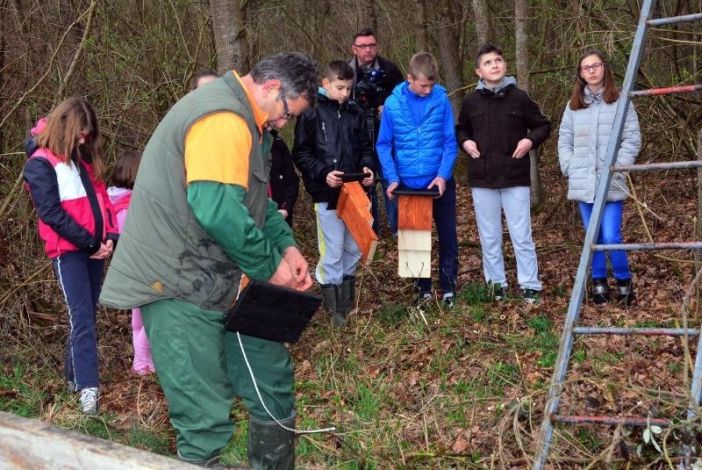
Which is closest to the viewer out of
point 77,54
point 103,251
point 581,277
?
point 581,277

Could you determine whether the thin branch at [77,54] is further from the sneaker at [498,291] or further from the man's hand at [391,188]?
the sneaker at [498,291]

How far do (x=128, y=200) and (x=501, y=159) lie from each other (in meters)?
2.87

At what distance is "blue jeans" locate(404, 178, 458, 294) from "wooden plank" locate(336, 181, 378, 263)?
0.72m

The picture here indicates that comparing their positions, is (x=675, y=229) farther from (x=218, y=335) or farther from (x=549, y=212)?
(x=218, y=335)

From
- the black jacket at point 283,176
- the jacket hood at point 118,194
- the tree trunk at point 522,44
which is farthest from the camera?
the tree trunk at point 522,44

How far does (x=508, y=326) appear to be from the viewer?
6562 millimetres

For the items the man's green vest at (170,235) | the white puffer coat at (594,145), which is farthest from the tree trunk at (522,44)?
the man's green vest at (170,235)

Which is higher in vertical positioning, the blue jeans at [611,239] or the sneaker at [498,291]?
the blue jeans at [611,239]

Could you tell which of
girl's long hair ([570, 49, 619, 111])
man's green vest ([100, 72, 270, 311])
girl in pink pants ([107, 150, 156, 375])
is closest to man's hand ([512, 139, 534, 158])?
girl's long hair ([570, 49, 619, 111])

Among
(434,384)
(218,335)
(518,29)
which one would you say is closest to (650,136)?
(518,29)

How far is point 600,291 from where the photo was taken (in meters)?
6.98

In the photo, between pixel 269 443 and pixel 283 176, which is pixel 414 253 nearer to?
pixel 283 176

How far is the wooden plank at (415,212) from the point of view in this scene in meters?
6.96

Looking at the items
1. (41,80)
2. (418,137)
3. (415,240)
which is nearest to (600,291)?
(415,240)
